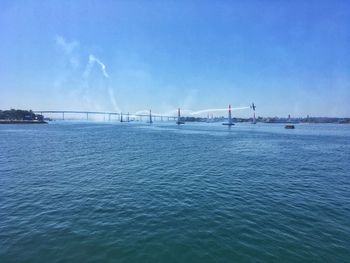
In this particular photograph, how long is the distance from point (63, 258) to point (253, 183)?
17.2 m

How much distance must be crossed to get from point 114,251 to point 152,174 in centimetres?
1447

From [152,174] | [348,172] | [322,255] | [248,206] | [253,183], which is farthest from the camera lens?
[348,172]

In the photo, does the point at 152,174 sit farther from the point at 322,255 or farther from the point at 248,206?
the point at 322,255

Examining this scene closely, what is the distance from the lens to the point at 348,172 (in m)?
26.5

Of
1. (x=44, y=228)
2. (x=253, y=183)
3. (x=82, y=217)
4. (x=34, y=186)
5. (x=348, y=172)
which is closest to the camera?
(x=44, y=228)

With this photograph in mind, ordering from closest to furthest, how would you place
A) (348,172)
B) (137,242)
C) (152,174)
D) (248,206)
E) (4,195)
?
(137,242)
(248,206)
(4,195)
(152,174)
(348,172)

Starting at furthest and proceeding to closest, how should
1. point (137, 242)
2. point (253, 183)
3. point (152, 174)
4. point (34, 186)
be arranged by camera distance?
point (152, 174) < point (253, 183) < point (34, 186) < point (137, 242)

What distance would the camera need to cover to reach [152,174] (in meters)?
24.4

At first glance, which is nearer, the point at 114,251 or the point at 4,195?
the point at 114,251

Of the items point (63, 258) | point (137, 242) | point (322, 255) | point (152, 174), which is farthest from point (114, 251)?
point (152, 174)

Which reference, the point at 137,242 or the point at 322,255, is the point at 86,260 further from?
the point at 322,255

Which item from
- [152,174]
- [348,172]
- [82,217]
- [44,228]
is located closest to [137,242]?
[82,217]

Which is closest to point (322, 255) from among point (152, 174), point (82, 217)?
point (82, 217)

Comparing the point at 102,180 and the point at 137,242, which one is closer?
the point at 137,242
